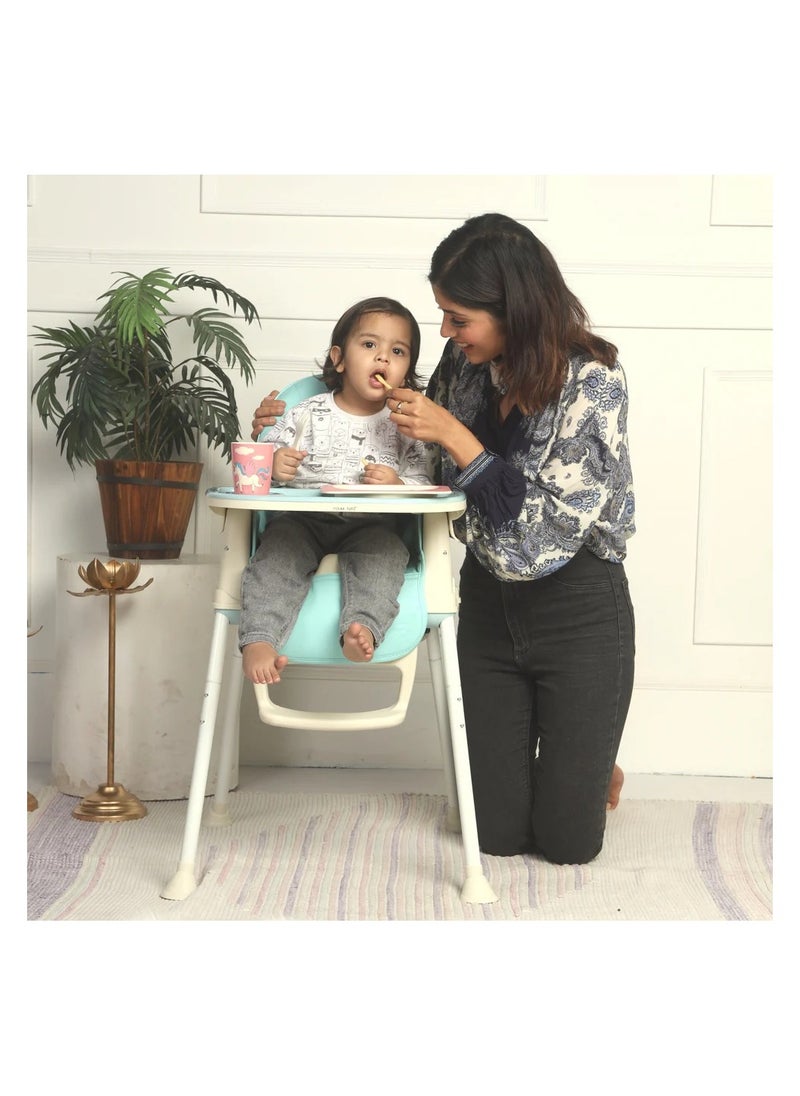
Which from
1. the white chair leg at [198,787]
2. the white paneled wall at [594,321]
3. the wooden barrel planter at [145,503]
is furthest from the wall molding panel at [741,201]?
the white chair leg at [198,787]

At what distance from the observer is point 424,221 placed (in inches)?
97.1

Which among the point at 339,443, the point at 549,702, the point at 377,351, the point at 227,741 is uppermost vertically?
the point at 377,351

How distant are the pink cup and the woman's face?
0.37 m

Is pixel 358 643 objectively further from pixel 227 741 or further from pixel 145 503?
pixel 145 503

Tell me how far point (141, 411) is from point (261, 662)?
2.85ft

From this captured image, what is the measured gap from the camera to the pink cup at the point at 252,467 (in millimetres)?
1637

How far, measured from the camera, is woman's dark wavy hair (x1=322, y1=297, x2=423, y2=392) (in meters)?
1.83

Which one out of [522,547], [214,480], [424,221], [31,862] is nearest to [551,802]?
[522,547]

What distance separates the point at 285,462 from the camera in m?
1.77

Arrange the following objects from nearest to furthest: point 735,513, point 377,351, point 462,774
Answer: point 462,774 < point 377,351 < point 735,513

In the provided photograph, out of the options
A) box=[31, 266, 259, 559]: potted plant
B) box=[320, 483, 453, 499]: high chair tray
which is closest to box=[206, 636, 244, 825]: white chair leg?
box=[31, 266, 259, 559]: potted plant

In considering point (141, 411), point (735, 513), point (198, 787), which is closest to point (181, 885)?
point (198, 787)

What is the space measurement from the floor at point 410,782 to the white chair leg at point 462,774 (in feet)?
2.07

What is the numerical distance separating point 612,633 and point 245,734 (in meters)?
1.03
